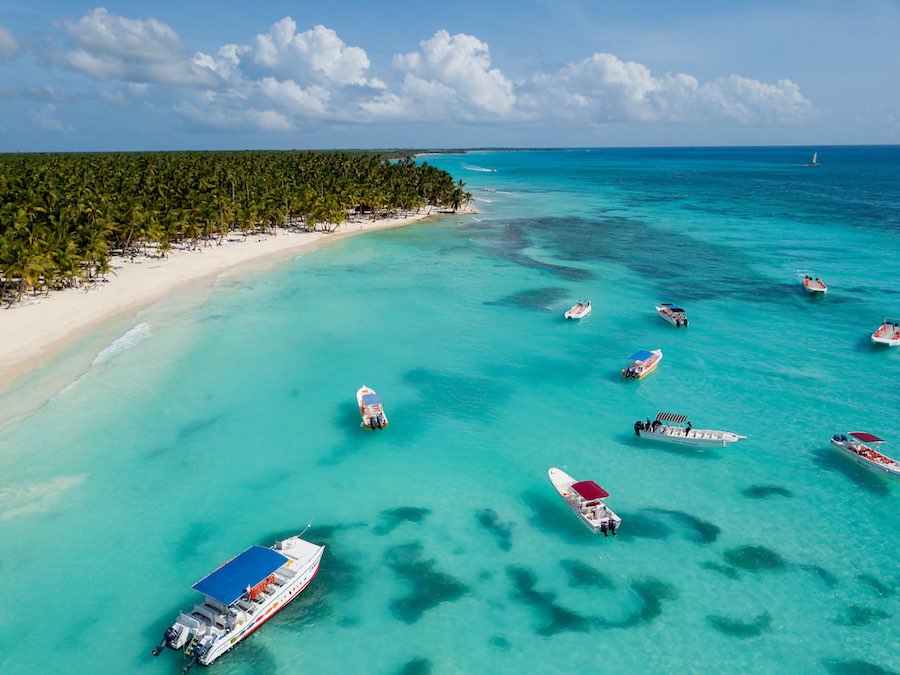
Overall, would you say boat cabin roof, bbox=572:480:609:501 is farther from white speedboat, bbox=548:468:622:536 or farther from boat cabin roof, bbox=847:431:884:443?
boat cabin roof, bbox=847:431:884:443

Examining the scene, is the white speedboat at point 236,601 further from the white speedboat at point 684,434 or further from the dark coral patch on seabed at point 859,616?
the dark coral patch on seabed at point 859,616

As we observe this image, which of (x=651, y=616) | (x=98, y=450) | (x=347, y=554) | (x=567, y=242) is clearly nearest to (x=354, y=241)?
(x=567, y=242)

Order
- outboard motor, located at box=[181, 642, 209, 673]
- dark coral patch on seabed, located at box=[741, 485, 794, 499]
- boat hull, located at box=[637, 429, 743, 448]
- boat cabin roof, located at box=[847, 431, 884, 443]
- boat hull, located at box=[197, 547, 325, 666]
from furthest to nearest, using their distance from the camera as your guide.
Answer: boat hull, located at box=[637, 429, 743, 448]
boat cabin roof, located at box=[847, 431, 884, 443]
dark coral patch on seabed, located at box=[741, 485, 794, 499]
boat hull, located at box=[197, 547, 325, 666]
outboard motor, located at box=[181, 642, 209, 673]

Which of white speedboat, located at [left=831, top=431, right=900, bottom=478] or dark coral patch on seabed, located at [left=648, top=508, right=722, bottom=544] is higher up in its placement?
white speedboat, located at [left=831, top=431, right=900, bottom=478]

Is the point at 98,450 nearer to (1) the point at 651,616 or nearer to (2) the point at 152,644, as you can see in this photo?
(2) the point at 152,644

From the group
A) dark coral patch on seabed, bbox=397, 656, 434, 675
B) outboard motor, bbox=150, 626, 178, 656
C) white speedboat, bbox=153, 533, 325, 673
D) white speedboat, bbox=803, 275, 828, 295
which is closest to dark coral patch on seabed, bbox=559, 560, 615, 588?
dark coral patch on seabed, bbox=397, 656, 434, 675

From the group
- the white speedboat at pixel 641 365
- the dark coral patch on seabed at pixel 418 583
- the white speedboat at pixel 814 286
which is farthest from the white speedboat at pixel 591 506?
the white speedboat at pixel 814 286

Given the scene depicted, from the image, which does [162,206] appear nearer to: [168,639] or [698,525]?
[168,639]
